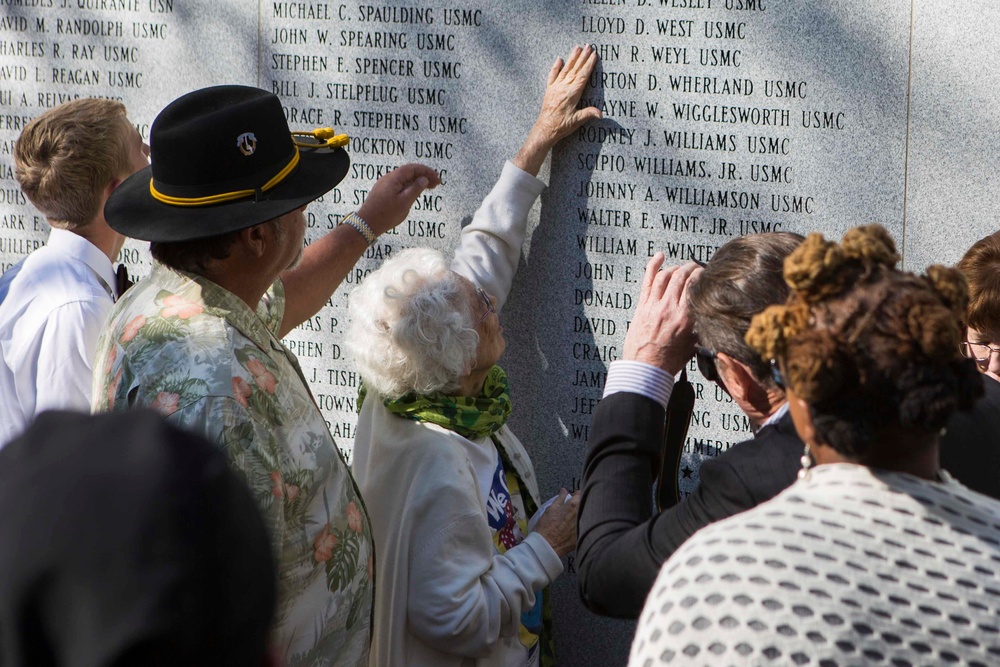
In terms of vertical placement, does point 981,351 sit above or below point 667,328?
below

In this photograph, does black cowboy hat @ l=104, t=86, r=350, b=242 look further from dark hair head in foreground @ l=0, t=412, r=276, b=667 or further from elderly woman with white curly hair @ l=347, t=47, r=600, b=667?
dark hair head in foreground @ l=0, t=412, r=276, b=667

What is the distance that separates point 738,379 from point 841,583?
32.3 inches

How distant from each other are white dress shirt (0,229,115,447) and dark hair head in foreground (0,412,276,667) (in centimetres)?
197

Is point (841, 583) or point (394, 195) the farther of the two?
point (394, 195)

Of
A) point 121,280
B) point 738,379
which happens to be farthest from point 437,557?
point 121,280

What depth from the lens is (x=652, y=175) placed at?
3420mm

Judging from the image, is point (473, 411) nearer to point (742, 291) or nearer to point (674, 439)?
point (674, 439)

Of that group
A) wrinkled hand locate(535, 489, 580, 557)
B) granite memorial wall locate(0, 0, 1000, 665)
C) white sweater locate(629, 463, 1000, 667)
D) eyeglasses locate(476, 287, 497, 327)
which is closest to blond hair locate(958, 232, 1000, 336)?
granite memorial wall locate(0, 0, 1000, 665)

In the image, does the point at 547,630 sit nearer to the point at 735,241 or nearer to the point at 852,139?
the point at 735,241

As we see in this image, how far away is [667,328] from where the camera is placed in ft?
7.55

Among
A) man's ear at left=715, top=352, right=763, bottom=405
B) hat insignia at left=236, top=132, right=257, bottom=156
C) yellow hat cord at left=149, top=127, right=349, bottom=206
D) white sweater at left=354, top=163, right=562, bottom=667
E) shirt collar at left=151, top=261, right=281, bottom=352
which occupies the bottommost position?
white sweater at left=354, top=163, right=562, bottom=667

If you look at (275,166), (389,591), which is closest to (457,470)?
(389,591)

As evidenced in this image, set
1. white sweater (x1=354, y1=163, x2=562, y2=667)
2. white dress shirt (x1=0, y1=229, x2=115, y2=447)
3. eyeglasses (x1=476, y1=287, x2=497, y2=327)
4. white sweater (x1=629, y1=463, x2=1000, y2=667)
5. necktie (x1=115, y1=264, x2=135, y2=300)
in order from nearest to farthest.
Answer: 1. white sweater (x1=629, y1=463, x2=1000, y2=667)
2. white sweater (x1=354, y1=163, x2=562, y2=667)
3. white dress shirt (x1=0, y1=229, x2=115, y2=447)
4. eyeglasses (x1=476, y1=287, x2=497, y2=327)
5. necktie (x1=115, y1=264, x2=135, y2=300)

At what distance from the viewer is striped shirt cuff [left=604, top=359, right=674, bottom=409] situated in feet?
7.36
